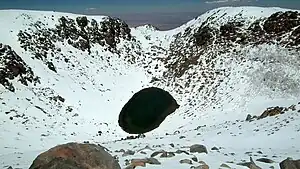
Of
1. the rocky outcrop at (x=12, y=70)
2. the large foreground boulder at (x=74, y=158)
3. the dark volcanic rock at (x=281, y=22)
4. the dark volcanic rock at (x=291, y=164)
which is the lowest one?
the dark volcanic rock at (x=291, y=164)

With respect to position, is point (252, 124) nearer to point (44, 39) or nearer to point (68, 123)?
point (68, 123)

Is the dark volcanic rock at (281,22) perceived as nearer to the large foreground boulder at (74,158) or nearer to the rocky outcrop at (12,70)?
the rocky outcrop at (12,70)

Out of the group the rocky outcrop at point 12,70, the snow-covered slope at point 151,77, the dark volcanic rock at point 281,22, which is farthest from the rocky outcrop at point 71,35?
the dark volcanic rock at point 281,22

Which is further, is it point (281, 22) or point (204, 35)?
point (204, 35)

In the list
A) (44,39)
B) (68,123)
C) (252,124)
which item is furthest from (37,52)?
(252,124)

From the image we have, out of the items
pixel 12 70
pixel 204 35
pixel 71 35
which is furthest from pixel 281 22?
pixel 12 70

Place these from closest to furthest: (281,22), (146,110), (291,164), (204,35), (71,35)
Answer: (291,164) < (146,110) < (281,22) < (71,35) < (204,35)

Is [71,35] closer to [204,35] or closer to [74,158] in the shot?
[204,35]
